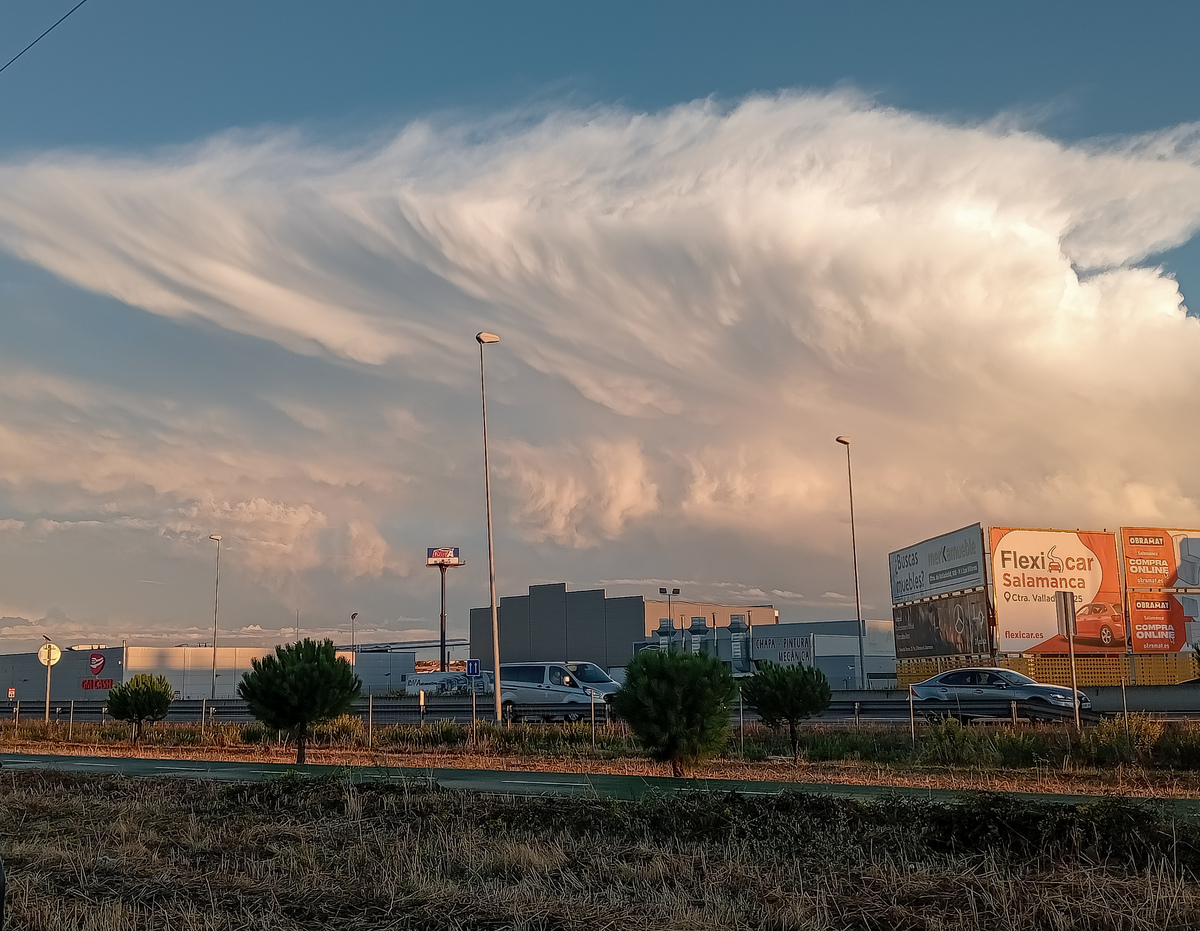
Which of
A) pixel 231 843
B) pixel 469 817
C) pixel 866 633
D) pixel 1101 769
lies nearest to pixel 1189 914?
pixel 469 817

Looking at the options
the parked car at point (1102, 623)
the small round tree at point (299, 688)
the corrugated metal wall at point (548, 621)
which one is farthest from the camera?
the corrugated metal wall at point (548, 621)

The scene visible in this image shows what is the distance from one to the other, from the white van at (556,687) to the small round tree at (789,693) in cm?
1259

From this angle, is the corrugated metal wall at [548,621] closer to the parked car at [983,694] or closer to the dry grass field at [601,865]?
the parked car at [983,694]

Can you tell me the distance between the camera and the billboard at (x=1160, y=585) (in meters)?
52.5

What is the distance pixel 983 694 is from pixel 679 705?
1756 cm

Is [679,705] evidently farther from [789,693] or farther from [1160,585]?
[1160,585]

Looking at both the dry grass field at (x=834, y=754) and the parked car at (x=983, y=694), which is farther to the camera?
the parked car at (x=983, y=694)

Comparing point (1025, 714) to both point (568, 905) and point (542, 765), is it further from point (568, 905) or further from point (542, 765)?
point (568, 905)

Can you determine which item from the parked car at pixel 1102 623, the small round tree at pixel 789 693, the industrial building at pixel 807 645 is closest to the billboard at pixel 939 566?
the parked car at pixel 1102 623

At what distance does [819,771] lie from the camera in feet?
68.0

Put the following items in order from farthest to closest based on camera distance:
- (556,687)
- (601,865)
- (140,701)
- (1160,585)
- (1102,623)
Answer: (1160,585) → (1102,623) → (556,687) → (140,701) → (601,865)

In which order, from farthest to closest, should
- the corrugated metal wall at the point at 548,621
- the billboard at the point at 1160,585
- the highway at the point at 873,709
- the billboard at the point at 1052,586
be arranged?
the corrugated metal wall at the point at 548,621 < the billboard at the point at 1160,585 < the billboard at the point at 1052,586 < the highway at the point at 873,709

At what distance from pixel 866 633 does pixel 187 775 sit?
73.7 meters

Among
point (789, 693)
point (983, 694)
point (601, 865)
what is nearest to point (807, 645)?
point (983, 694)
